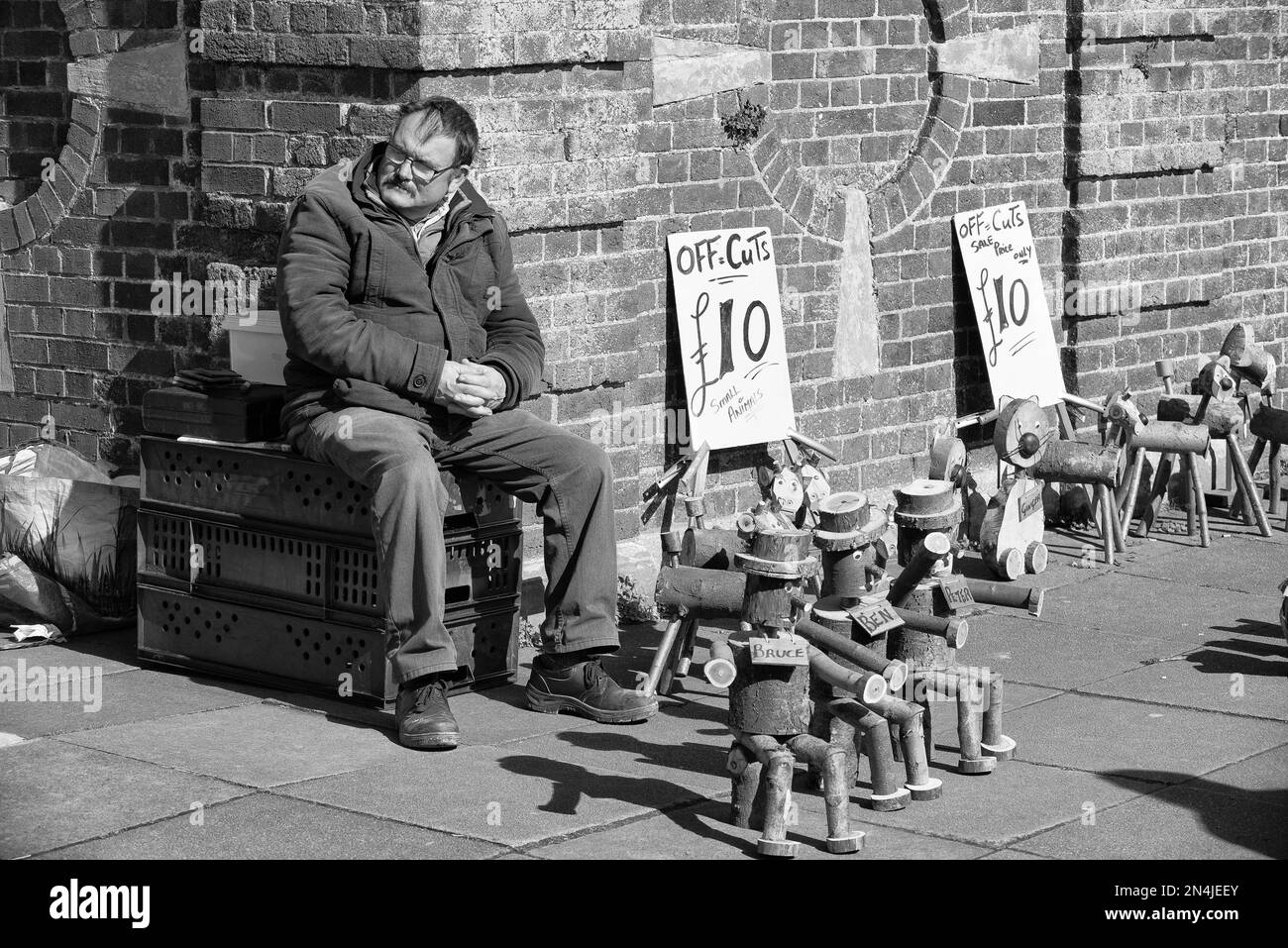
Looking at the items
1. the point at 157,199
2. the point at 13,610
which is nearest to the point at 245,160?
the point at 157,199

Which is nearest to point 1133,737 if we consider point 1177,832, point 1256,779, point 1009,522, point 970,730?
point 1256,779

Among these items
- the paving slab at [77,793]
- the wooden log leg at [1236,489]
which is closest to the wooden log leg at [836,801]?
the paving slab at [77,793]

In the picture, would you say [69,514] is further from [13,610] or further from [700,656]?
[700,656]

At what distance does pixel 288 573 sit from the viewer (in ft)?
18.5

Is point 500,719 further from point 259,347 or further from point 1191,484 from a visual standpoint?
point 1191,484

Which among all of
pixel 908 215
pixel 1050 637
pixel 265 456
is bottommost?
pixel 1050 637

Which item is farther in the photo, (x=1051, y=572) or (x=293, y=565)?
(x=1051, y=572)

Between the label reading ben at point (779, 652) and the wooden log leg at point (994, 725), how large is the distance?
33.4 inches

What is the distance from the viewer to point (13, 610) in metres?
6.22

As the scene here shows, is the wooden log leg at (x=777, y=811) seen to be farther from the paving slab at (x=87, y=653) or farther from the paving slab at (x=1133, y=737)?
the paving slab at (x=87, y=653)

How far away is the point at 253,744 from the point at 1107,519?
4012 mm

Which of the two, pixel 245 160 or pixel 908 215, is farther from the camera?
pixel 908 215

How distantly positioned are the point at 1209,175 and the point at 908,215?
2.35m

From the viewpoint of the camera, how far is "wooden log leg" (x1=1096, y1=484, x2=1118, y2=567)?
24.8 ft
